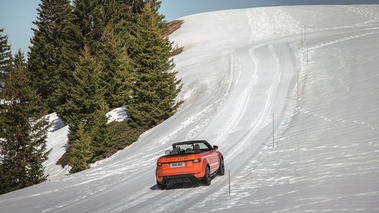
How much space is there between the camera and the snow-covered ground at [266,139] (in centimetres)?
926

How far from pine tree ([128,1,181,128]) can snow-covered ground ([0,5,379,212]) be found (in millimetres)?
1765

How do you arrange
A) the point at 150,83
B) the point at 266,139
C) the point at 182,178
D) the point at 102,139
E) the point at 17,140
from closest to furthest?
the point at 182,178, the point at 266,139, the point at 17,140, the point at 102,139, the point at 150,83

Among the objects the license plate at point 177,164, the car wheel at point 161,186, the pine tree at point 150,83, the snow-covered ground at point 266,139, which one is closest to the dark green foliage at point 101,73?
the pine tree at point 150,83

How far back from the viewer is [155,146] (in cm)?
2223

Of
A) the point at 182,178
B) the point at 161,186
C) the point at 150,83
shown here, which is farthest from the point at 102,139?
the point at 182,178

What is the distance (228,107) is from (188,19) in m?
59.4

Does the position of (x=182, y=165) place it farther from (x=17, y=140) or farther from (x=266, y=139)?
(x=17, y=140)

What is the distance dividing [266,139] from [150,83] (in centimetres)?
1385

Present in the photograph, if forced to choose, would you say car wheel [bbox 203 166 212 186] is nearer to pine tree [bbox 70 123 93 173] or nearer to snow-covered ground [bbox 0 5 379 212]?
snow-covered ground [bbox 0 5 379 212]

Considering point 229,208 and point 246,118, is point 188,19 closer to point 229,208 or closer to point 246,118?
point 246,118

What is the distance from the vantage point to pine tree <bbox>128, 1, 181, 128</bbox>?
29.0 metres

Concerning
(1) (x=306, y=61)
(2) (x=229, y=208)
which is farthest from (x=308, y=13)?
(2) (x=229, y=208)

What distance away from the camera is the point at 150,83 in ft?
97.2

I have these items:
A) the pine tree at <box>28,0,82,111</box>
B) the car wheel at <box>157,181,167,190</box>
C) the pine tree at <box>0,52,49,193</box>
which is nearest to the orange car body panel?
the car wheel at <box>157,181,167,190</box>
